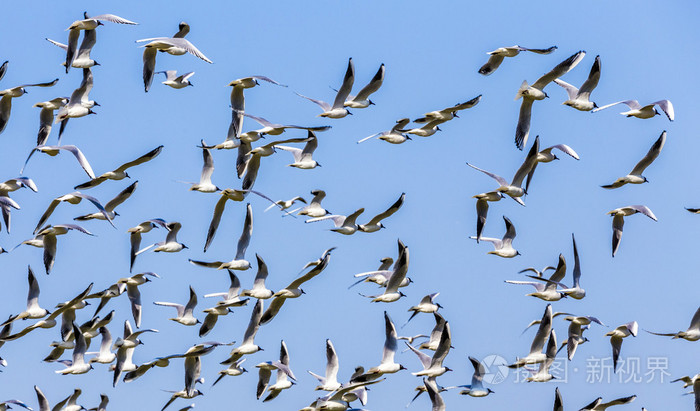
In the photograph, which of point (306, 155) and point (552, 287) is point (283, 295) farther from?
point (552, 287)

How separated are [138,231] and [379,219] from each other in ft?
17.8

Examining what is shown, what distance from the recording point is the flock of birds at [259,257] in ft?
94.9

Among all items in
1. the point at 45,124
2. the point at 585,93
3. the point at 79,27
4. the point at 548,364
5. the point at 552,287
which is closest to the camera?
the point at 79,27

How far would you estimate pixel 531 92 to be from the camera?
28.6 metres

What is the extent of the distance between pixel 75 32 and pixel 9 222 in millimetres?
6490

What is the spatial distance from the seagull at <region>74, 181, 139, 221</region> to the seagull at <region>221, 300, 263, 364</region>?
12.5ft

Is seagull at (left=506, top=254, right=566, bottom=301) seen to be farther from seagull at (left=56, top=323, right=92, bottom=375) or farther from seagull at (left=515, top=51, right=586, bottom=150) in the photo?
seagull at (left=56, top=323, right=92, bottom=375)

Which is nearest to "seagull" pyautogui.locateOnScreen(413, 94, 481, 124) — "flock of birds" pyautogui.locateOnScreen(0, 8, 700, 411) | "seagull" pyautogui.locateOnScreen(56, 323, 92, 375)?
"flock of birds" pyautogui.locateOnScreen(0, 8, 700, 411)

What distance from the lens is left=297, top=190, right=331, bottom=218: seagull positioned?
1314 inches

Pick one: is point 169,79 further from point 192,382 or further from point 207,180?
point 192,382

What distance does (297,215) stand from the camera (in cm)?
3356

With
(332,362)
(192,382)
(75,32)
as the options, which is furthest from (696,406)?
(75,32)

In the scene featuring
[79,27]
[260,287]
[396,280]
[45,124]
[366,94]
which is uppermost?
[79,27]

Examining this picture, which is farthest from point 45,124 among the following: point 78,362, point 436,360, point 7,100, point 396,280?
point 436,360
